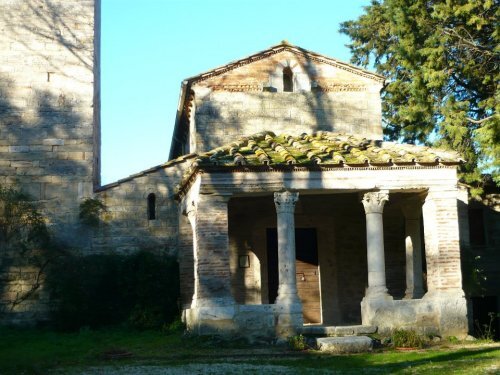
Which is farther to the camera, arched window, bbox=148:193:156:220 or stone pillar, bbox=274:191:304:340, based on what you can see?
arched window, bbox=148:193:156:220

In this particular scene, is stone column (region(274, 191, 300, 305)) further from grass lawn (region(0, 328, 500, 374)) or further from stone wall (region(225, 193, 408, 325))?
stone wall (region(225, 193, 408, 325))

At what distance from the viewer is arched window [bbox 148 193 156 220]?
1820 cm

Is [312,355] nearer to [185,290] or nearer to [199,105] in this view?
[185,290]

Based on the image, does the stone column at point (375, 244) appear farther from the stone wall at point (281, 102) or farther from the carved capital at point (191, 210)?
the stone wall at point (281, 102)

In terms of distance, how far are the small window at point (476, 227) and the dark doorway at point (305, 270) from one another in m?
5.52

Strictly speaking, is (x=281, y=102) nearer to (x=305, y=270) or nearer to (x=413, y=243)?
(x=305, y=270)

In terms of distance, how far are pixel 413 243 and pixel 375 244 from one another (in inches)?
77.1

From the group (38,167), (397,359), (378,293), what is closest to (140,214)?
(38,167)

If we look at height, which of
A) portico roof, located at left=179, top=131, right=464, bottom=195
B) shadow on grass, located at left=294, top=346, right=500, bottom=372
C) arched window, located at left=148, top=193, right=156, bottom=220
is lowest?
shadow on grass, located at left=294, top=346, right=500, bottom=372

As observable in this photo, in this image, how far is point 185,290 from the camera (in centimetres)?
1734

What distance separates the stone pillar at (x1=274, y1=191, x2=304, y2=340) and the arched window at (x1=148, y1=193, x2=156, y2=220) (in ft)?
14.5

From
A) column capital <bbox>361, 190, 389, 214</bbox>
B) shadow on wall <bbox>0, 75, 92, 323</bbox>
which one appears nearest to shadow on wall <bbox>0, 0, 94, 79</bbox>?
shadow on wall <bbox>0, 75, 92, 323</bbox>

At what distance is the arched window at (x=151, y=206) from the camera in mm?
18203

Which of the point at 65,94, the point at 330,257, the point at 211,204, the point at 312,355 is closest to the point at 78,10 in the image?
the point at 65,94
